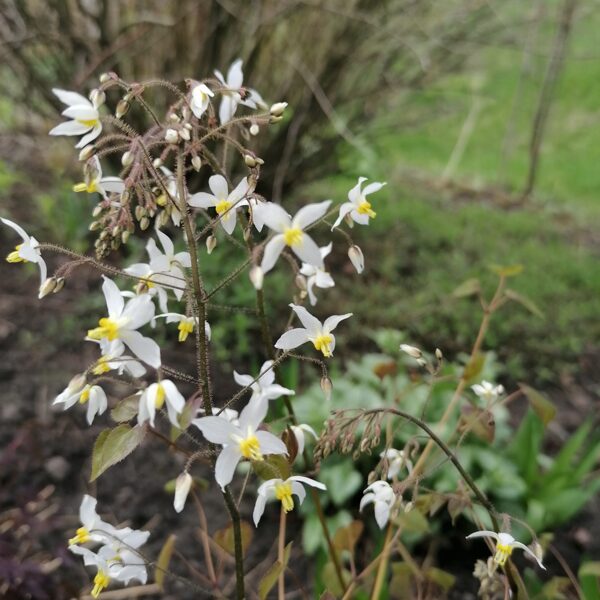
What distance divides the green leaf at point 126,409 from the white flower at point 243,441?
Result: 0.13 metres

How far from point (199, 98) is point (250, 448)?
498mm

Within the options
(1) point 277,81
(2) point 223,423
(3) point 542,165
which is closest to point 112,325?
(2) point 223,423

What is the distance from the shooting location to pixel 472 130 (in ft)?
23.4

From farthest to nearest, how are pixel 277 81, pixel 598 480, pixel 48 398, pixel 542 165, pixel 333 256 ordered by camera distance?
pixel 542 165 < pixel 333 256 < pixel 277 81 < pixel 48 398 < pixel 598 480

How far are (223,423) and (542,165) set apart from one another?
6426mm

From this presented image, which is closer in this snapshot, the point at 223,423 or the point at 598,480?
the point at 223,423

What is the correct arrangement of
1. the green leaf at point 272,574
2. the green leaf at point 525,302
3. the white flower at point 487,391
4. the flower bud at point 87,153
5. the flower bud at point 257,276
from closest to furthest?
1. the flower bud at point 257,276
2. the flower bud at point 87,153
3. the green leaf at point 272,574
4. the white flower at point 487,391
5. the green leaf at point 525,302

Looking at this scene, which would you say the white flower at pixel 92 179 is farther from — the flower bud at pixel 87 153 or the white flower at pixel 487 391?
the white flower at pixel 487 391

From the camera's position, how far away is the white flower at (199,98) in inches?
36.7

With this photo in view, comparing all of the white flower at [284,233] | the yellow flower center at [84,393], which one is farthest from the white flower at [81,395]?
the white flower at [284,233]

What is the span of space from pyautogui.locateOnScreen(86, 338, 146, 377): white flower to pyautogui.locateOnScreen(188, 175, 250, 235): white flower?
9.3 inches

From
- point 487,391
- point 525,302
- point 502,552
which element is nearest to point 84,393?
point 502,552

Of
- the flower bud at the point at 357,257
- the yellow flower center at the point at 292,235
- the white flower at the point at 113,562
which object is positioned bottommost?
the white flower at the point at 113,562

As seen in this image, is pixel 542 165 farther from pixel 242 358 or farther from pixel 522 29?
pixel 242 358
